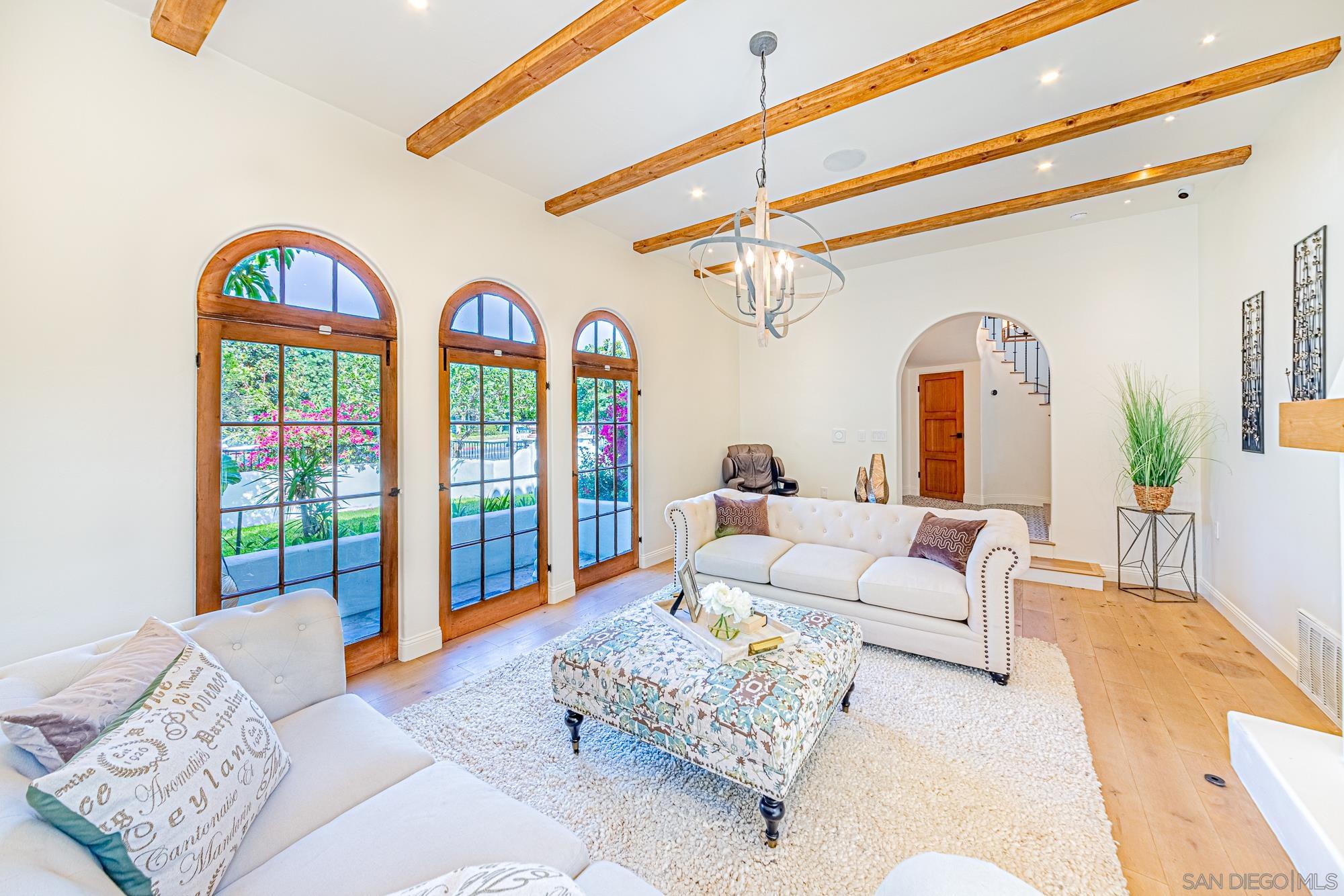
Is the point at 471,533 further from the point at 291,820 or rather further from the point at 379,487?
the point at 291,820

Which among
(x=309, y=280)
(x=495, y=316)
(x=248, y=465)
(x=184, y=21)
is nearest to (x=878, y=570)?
(x=495, y=316)

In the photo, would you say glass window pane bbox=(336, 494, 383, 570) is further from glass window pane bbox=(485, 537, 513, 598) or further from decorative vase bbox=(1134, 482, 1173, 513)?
decorative vase bbox=(1134, 482, 1173, 513)

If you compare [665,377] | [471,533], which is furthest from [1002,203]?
[471,533]

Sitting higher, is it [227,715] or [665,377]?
[665,377]

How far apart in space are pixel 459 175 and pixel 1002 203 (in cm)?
413

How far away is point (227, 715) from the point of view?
1.21m

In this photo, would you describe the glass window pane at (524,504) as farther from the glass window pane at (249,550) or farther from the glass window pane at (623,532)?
the glass window pane at (249,550)

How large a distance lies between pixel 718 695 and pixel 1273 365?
3.84 m

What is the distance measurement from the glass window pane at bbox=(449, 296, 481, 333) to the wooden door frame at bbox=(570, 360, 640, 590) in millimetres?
892

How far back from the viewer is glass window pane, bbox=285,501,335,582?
2697mm

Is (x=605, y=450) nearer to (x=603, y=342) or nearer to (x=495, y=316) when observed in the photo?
(x=603, y=342)

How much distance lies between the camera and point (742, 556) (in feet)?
11.8

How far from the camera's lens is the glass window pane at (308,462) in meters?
2.68

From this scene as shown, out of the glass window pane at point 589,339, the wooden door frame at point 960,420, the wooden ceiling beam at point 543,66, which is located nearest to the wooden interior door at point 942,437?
the wooden door frame at point 960,420
